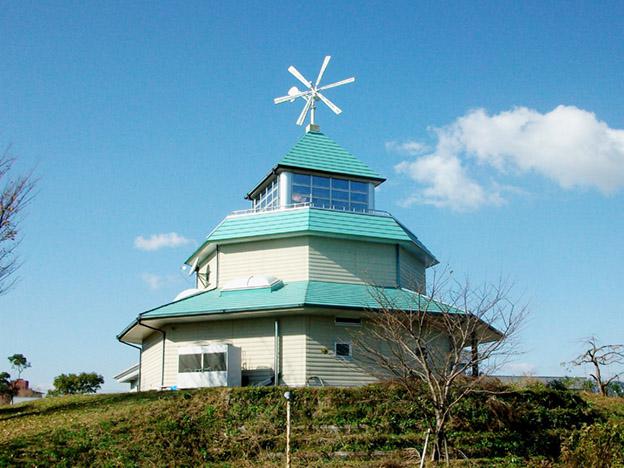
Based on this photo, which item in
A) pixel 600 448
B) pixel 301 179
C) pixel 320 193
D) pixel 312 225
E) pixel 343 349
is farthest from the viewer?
pixel 320 193

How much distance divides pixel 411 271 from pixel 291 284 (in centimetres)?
562

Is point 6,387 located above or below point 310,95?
below

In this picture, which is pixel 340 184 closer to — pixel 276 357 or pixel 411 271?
pixel 411 271

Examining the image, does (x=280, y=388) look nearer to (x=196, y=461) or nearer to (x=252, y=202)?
(x=196, y=461)

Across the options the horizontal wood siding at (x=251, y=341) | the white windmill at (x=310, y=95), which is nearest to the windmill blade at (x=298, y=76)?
the white windmill at (x=310, y=95)

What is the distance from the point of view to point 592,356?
31.2m

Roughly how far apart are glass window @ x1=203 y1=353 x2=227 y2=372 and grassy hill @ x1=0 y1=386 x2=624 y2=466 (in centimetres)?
302

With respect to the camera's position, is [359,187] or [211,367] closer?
[211,367]

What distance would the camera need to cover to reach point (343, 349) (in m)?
25.0

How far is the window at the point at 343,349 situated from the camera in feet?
81.6

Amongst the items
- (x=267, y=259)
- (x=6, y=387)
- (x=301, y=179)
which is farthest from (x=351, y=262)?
(x=6, y=387)

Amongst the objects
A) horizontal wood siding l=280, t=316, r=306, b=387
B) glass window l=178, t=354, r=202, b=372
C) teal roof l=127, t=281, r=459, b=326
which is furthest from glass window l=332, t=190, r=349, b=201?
glass window l=178, t=354, r=202, b=372

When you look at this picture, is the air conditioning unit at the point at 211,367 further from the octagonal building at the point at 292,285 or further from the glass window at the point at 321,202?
the glass window at the point at 321,202

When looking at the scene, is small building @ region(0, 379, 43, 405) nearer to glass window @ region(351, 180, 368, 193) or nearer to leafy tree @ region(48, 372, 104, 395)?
leafy tree @ region(48, 372, 104, 395)
